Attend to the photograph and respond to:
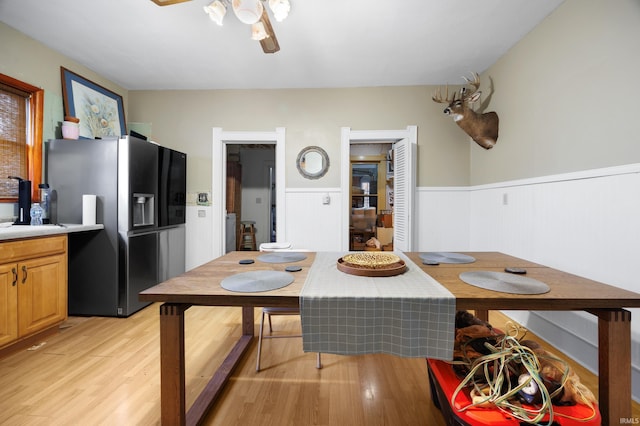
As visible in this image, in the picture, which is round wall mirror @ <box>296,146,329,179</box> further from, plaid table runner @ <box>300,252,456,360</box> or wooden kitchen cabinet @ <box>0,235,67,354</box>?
plaid table runner @ <box>300,252,456,360</box>

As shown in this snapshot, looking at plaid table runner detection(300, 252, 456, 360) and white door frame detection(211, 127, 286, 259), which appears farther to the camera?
white door frame detection(211, 127, 286, 259)

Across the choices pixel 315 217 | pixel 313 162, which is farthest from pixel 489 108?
pixel 315 217

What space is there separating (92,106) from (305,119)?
2.35m

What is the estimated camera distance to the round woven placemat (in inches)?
43.7

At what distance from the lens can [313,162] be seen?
354cm

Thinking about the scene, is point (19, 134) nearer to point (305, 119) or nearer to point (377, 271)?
point (305, 119)

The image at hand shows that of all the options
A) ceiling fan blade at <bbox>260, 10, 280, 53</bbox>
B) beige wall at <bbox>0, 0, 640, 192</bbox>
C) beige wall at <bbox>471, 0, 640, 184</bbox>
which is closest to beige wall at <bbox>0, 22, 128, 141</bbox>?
beige wall at <bbox>0, 0, 640, 192</bbox>

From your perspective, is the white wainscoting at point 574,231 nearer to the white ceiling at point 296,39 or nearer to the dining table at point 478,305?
the dining table at point 478,305

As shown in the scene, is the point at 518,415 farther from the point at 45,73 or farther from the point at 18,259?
the point at 45,73

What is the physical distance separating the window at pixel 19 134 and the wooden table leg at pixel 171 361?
2388mm

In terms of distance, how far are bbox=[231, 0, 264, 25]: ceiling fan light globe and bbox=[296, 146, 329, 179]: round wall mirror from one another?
203cm

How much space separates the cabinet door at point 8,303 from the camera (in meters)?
1.87

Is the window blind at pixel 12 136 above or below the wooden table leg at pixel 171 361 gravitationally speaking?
above

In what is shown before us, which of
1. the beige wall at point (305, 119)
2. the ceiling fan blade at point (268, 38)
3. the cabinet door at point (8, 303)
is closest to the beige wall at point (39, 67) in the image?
the beige wall at point (305, 119)
